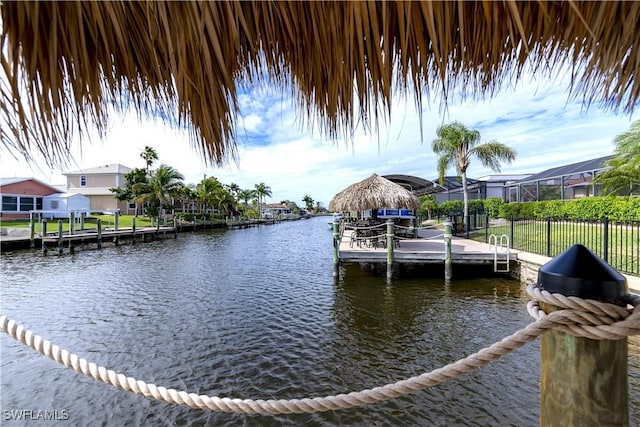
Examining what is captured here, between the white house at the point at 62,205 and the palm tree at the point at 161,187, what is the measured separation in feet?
20.7

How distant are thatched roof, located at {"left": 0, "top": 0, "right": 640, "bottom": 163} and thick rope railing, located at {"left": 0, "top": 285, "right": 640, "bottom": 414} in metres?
0.95

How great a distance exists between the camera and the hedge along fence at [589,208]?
13906mm

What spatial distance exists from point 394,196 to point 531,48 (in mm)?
11349

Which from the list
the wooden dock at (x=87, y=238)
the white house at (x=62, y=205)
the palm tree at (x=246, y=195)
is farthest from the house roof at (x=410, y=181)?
the palm tree at (x=246, y=195)

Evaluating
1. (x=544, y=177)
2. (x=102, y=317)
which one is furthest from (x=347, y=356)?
(x=544, y=177)

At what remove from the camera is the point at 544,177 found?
86.4 feet

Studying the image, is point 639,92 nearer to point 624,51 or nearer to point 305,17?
point 624,51

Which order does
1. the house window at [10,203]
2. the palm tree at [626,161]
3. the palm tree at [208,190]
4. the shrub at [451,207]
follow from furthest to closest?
the palm tree at [208,190] → the shrub at [451,207] → the house window at [10,203] → the palm tree at [626,161]

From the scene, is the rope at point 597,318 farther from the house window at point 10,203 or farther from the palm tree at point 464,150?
the house window at point 10,203

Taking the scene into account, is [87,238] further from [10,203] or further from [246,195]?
[246,195]

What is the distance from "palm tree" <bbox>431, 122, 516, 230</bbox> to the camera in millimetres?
18375

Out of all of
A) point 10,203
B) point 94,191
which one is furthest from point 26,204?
point 94,191

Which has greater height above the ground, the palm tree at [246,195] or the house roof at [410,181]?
the palm tree at [246,195]

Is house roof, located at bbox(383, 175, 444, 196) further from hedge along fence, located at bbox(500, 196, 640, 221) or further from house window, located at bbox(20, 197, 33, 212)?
house window, located at bbox(20, 197, 33, 212)
